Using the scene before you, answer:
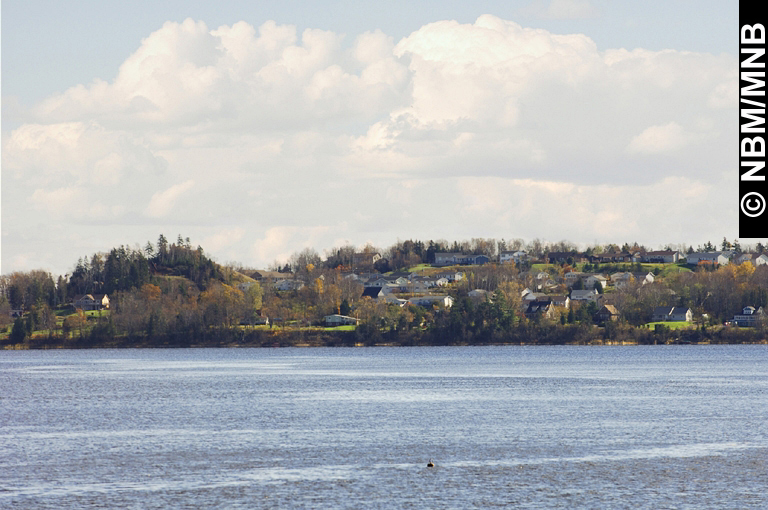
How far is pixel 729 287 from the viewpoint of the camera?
186250 millimetres

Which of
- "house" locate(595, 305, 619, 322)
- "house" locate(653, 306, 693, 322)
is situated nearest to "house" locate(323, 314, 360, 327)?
"house" locate(595, 305, 619, 322)

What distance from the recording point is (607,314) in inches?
7328

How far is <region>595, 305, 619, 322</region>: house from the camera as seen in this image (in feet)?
603

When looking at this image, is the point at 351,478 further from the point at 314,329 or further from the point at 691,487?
the point at 314,329

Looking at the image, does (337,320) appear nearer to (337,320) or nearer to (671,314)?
(337,320)

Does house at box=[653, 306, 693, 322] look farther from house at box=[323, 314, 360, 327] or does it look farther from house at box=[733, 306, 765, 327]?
house at box=[323, 314, 360, 327]

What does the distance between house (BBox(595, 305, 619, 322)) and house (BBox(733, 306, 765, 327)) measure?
21791 millimetres

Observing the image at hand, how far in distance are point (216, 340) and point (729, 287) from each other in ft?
333

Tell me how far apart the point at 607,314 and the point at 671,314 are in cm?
1211

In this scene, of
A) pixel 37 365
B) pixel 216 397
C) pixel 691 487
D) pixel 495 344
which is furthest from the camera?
pixel 495 344

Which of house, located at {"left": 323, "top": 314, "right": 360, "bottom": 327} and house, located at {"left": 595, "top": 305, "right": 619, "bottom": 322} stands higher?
house, located at {"left": 595, "top": 305, "right": 619, "bottom": 322}

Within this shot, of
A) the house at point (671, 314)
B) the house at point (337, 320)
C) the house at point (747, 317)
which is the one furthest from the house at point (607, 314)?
the house at point (337, 320)

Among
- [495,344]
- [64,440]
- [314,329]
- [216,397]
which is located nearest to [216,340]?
[314,329]

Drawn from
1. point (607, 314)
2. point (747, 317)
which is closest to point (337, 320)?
point (607, 314)
